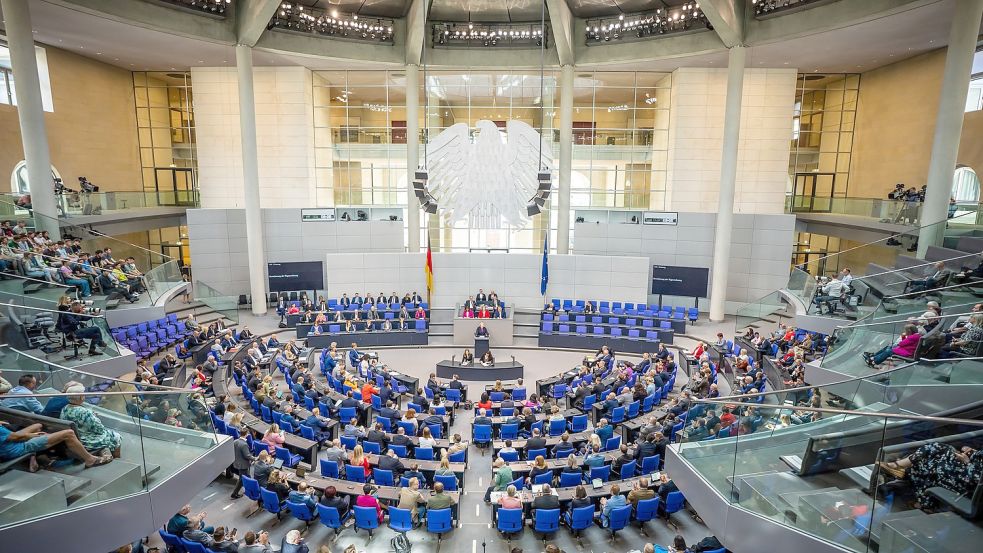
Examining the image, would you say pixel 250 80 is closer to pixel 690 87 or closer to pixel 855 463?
pixel 690 87

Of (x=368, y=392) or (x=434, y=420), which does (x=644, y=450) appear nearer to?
(x=434, y=420)

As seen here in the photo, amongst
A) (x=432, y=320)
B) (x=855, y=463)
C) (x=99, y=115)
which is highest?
(x=99, y=115)

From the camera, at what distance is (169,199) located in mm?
24156

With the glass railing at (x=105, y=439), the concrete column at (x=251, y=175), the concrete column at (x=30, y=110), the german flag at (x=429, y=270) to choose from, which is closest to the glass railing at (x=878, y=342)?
the glass railing at (x=105, y=439)

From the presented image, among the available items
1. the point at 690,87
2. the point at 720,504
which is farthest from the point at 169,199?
the point at 720,504

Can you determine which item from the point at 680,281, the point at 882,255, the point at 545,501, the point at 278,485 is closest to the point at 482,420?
the point at 545,501

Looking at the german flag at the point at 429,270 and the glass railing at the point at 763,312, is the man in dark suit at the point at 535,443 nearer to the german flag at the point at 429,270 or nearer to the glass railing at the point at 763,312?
the glass railing at the point at 763,312

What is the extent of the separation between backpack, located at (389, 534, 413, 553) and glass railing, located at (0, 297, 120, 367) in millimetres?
6684

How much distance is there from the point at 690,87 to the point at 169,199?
23490 millimetres

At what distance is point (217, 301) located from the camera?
789 inches

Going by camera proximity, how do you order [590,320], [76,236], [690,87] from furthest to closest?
[690,87] < [590,320] < [76,236]

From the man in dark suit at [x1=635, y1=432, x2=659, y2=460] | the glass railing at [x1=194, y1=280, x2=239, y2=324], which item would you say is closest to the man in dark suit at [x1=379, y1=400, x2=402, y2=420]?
the man in dark suit at [x1=635, y1=432, x2=659, y2=460]

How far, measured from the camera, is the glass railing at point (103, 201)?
14953 millimetres

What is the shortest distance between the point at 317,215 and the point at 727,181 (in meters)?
16.7
